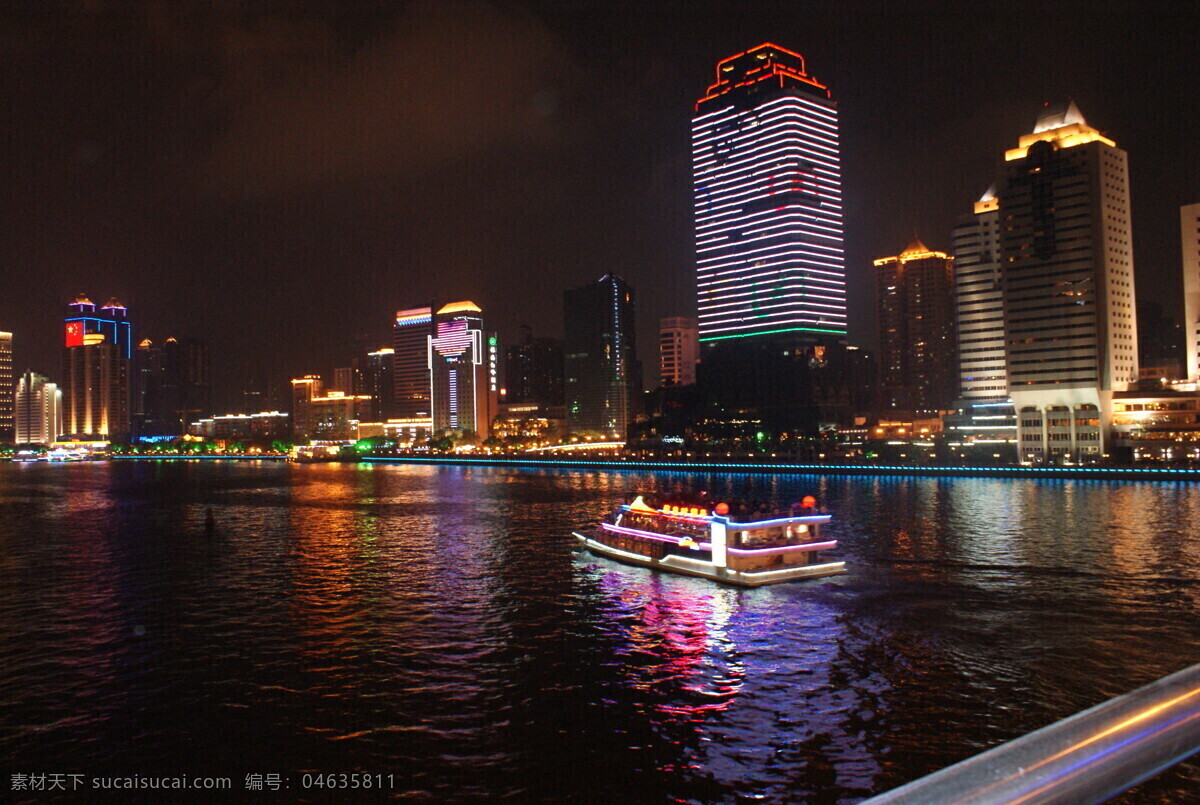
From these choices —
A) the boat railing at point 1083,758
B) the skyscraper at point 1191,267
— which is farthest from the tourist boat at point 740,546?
the skyscraper at point 1191,267

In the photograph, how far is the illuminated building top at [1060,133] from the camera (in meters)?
122

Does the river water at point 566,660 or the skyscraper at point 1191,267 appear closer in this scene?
the river water at point 566,660

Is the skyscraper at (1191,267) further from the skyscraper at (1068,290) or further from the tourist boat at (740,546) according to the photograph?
the tourist boat at (740,546)

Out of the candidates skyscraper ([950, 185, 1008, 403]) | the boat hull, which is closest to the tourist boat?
the boat hull

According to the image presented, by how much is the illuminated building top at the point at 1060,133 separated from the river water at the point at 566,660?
293 feet

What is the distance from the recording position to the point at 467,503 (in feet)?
271

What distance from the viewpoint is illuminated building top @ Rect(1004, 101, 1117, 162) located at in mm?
121562

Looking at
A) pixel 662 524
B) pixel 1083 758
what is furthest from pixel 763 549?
pixel 1083 758

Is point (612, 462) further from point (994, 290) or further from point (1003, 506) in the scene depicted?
point (1003, 506)

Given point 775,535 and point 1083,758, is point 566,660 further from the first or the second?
point 1083,758

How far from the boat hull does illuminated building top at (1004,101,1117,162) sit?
4263 inches

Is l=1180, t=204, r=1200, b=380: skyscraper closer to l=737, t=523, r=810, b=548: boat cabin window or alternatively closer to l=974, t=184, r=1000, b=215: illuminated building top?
l=974, t=184, r=1000, b=215: illuminated building top

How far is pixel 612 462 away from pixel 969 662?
141442mm

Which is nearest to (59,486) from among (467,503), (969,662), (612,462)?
(467,503)
